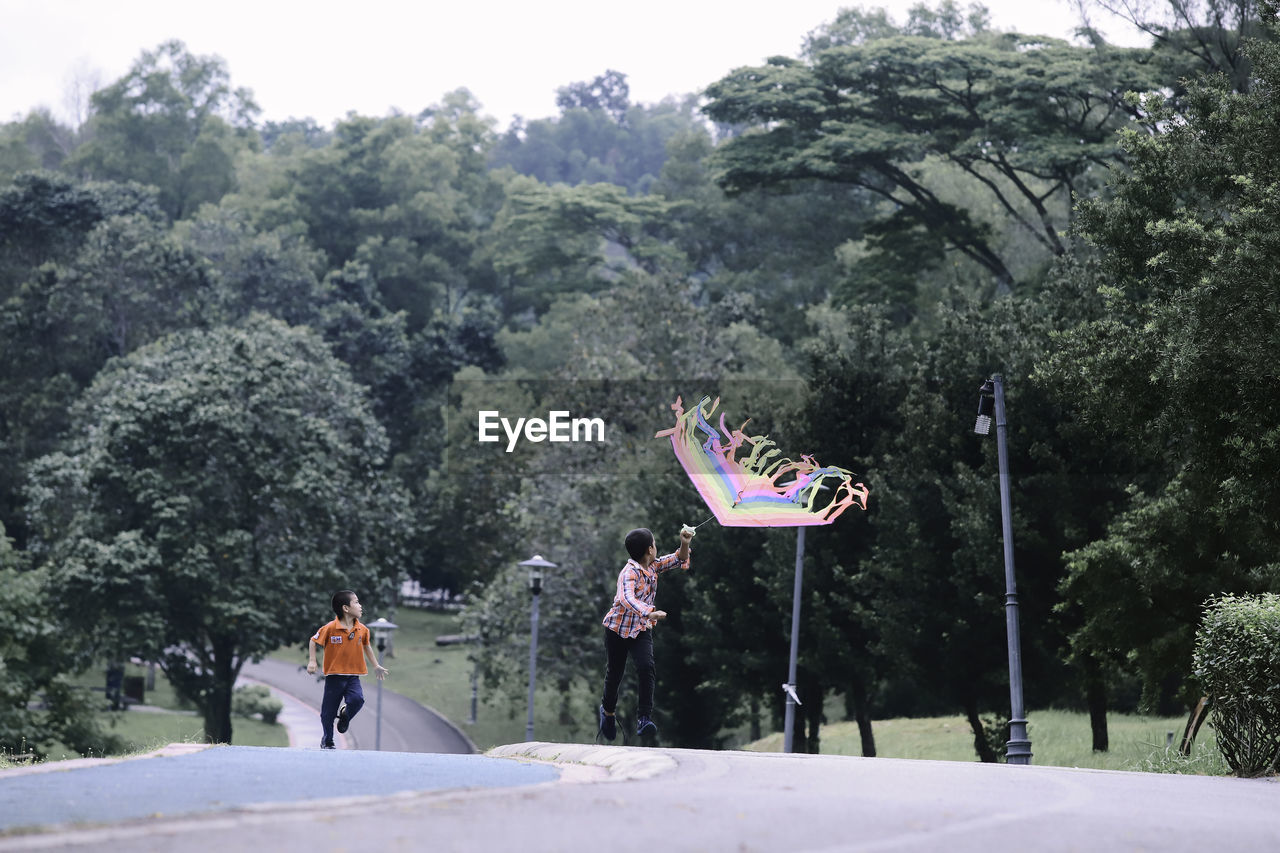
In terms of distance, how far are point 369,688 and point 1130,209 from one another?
46.3 meters

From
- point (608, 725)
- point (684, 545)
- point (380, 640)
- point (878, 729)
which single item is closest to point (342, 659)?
point (608, 725)

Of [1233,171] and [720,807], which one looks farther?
[1233,171]

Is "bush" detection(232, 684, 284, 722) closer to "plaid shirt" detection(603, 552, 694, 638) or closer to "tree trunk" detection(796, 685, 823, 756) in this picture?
"tree trunk" detection(796, 685, 823, 756)

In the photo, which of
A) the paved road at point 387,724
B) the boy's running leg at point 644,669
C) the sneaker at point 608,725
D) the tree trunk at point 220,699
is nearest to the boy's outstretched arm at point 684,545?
the boy's running leg at point 644,669

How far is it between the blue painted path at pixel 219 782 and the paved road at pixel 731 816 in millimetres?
88

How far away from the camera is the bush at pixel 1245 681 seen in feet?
43.6

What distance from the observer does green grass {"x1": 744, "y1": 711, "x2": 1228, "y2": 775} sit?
3045cm

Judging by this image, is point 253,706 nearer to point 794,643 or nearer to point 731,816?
point 794,643

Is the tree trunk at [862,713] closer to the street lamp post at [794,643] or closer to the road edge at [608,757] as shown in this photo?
the street lamp post at [794,643]

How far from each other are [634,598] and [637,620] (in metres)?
0.32

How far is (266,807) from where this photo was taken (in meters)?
7.72

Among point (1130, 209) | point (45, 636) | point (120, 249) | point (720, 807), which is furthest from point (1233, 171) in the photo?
point (120, 249)

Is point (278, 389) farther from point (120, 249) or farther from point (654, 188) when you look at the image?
point (654, 188)

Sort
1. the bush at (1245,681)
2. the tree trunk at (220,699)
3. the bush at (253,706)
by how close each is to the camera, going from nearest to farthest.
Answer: the bush at (1245,681), the tree trunk at (220,699), the bush at (253,706)
